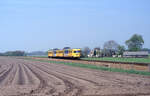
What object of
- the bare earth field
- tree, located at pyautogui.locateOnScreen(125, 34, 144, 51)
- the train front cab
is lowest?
the bare earth field

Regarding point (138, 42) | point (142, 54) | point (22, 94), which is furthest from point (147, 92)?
point (138, 42)

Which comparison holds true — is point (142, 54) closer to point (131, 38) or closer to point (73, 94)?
point (131, 38)

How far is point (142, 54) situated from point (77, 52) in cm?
4349

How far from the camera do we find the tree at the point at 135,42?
431 feet

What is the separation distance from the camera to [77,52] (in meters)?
66.0

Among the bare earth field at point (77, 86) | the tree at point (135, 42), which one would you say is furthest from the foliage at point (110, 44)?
the bare earth field at point (77, 86)

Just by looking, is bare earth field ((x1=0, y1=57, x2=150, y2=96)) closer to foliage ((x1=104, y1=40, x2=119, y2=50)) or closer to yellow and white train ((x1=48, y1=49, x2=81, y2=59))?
yellow and white train ((x1=48, y1=49, x2=81, y2=59))

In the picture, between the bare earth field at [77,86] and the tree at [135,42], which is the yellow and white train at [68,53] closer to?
the bare earth field at [77,86]

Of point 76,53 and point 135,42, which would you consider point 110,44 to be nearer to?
point 135,42

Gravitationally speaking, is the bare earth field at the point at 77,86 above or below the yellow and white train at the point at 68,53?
below

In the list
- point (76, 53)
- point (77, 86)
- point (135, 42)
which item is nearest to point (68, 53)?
point (76, 53)

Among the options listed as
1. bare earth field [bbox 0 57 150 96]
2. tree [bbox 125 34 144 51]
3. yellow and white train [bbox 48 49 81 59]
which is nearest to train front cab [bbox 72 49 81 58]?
yellow and white train [bbox 48 49 81 59]

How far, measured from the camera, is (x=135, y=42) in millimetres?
132750

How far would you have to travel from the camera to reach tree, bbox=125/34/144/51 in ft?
431
